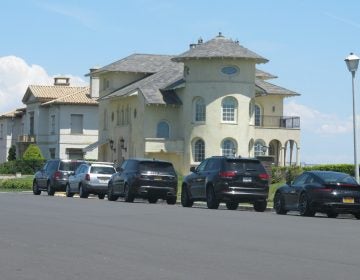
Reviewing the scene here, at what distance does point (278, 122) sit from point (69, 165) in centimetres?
3366

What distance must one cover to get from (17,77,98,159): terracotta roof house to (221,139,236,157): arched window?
Answer: 20.1 meters

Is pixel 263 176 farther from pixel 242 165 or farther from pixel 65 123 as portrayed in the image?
pixel 65 123

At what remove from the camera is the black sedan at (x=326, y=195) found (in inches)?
1073

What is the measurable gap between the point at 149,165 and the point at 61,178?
9.52 m

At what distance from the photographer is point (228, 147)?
70688 millimetres

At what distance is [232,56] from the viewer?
6862 cm

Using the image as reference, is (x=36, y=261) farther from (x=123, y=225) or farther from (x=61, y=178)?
(x=61, y=178)

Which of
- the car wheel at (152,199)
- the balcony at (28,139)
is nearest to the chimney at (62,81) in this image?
the balcony at (28,139)

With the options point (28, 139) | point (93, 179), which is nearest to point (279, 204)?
point (93, 179)

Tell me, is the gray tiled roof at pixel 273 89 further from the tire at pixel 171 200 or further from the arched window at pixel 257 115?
the tire at pixel 171 200

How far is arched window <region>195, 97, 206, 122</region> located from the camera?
70.4 metres

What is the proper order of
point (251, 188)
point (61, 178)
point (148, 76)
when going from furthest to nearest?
1. point (148, 76)
2. point (61, 178)
3. point (251, 188)

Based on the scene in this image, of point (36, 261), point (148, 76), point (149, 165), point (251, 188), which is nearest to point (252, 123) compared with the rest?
point (148, 76)

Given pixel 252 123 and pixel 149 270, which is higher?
pixel 252 123
